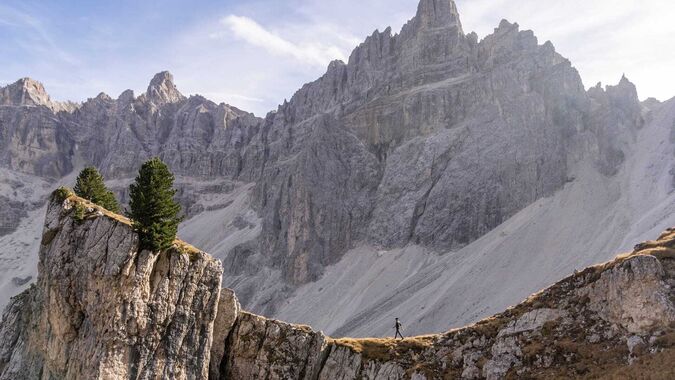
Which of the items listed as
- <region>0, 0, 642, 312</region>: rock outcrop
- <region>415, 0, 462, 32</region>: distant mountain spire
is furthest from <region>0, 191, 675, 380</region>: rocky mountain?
<region>415, 0, 462, 32</region>: distant mountain spire

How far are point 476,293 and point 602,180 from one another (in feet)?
172

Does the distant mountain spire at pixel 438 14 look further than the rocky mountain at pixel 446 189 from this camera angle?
Yes

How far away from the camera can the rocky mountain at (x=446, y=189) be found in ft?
394

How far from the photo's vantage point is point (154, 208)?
37062mm

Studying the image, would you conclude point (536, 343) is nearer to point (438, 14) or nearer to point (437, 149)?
point (437, 149)

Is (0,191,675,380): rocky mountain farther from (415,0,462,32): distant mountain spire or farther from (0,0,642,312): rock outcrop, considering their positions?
(415,0,462,32): distant mountain spire

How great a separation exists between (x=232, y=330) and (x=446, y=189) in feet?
384

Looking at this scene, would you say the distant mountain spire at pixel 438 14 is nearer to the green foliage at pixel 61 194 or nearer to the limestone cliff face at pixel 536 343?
the limestone cliff face at pixel 536 343

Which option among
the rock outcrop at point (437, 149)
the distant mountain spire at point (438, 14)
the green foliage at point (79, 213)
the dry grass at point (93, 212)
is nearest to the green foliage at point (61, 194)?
the dry grass at point (93, 212)

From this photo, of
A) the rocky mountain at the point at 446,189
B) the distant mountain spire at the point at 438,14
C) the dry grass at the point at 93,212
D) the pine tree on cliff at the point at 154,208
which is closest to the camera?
the pine tree on cliff at the point at 154,208

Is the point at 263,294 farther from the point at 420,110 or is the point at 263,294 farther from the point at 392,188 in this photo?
the point at 420,110

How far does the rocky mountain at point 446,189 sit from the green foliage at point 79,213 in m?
79.5

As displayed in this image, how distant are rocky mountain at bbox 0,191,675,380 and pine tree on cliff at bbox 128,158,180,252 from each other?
83 centimetres

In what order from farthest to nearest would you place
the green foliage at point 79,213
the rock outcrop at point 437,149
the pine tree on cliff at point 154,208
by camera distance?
the rock outcrop at point 437,149, the green foliage at point 79,213, the pine tree on cliff at point 154,208
